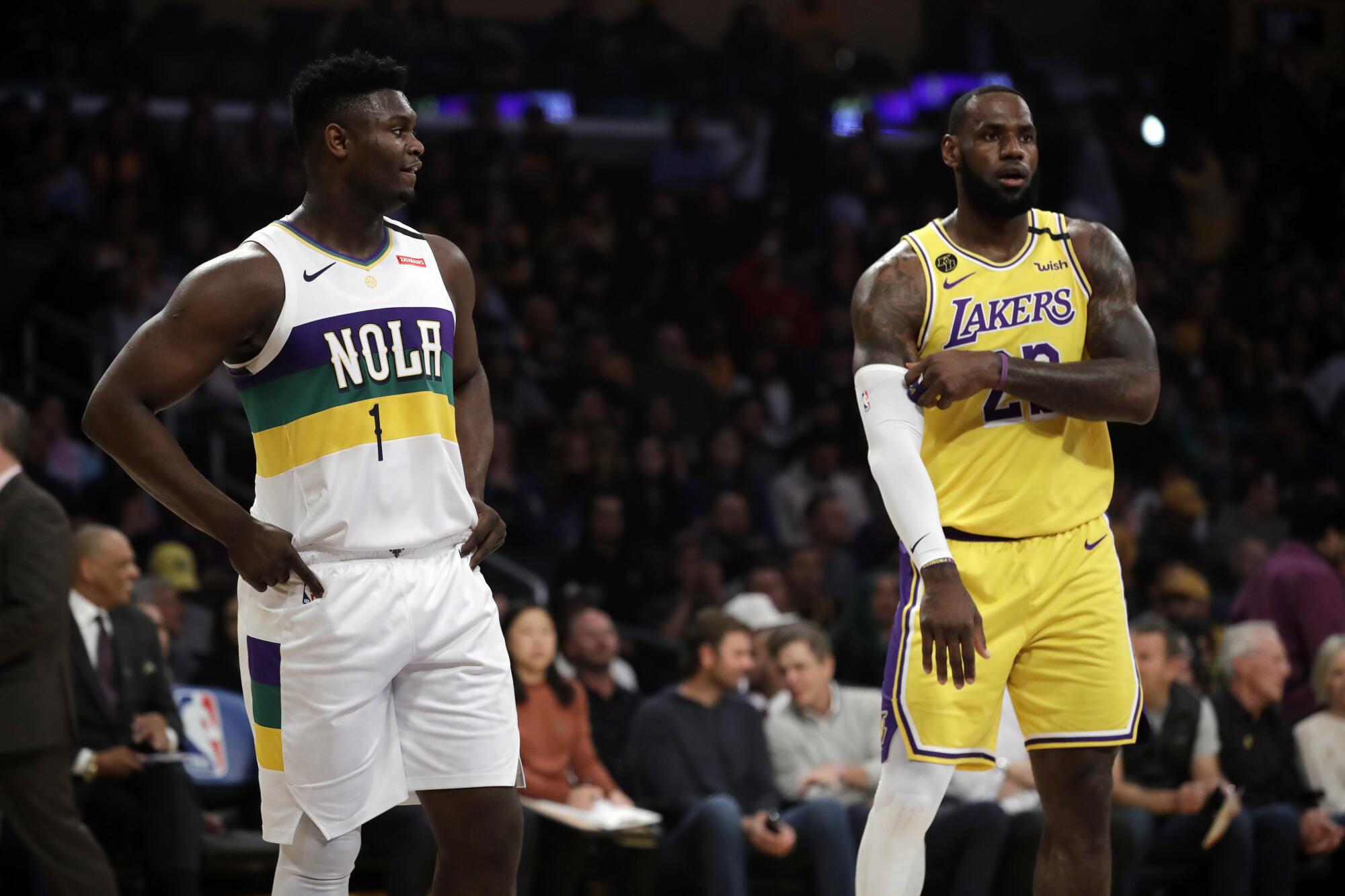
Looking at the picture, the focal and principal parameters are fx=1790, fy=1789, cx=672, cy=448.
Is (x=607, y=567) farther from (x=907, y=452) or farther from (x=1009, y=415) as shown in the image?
(x=907, y=452)

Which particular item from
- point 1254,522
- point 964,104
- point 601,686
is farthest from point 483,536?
point 1254,522

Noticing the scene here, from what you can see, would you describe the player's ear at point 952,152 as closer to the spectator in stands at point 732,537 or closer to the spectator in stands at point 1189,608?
the spectator in stands at point 1189,608

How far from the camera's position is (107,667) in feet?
22.9

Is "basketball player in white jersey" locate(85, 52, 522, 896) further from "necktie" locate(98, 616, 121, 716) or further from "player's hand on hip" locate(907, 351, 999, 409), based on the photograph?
"necktie" locate(98, 616, 121, 716)

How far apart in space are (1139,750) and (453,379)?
479 cm

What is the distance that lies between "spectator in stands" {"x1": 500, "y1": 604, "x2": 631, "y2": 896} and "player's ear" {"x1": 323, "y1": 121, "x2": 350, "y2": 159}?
3.78 meters

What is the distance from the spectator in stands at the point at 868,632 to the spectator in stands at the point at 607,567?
144 cm

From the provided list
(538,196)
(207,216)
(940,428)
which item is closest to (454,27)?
(538,196)

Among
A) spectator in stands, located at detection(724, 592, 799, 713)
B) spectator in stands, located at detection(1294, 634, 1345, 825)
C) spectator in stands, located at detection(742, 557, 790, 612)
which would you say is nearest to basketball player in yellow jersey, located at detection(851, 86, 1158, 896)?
spectator in stands, located at detection(724, 592, 799, 713)

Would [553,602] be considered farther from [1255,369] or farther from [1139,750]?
[1255,369]

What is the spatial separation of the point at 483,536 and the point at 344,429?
423 mm

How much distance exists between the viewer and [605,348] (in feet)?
39.4

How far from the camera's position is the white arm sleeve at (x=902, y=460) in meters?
4.29

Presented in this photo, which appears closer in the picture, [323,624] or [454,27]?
[323,624]
